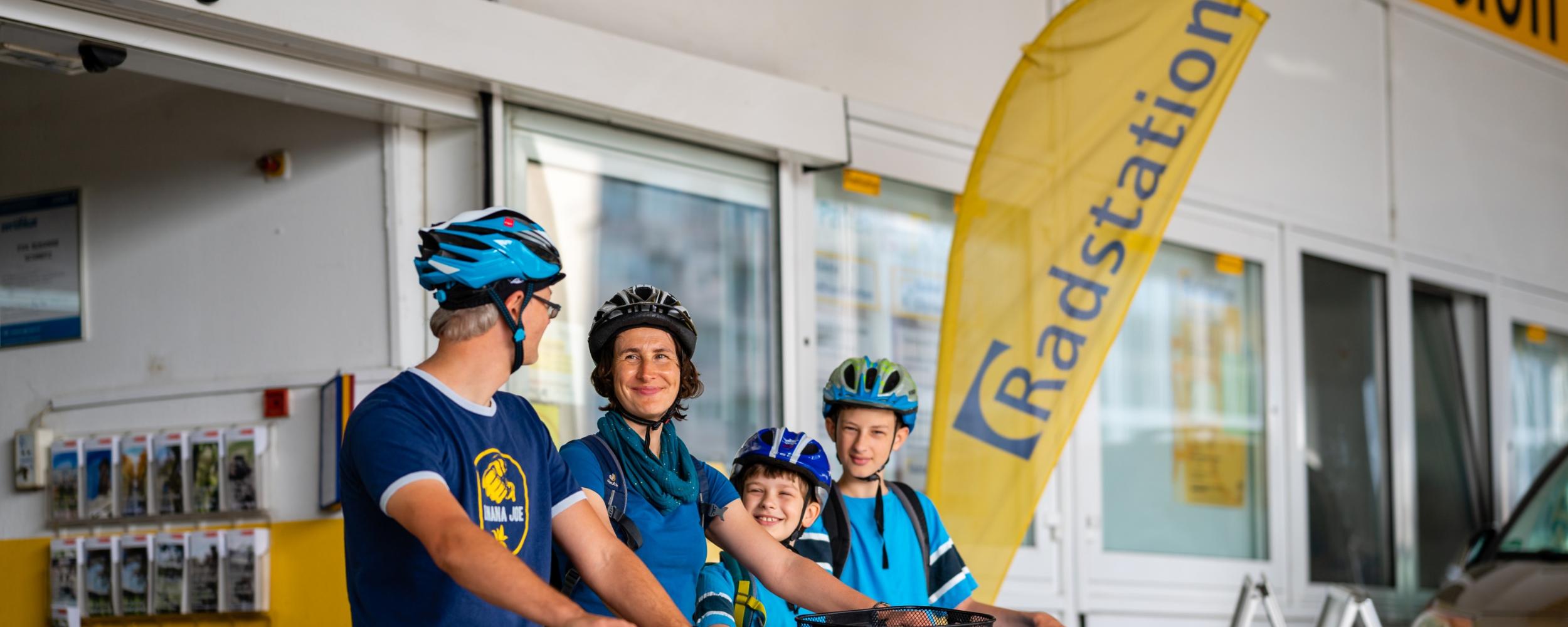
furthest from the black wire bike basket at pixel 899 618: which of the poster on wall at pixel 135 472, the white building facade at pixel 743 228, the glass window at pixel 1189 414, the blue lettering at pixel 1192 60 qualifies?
the glass window at pixel 1189 414

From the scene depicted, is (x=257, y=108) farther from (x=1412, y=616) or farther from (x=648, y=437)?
(x=1412, y=616)

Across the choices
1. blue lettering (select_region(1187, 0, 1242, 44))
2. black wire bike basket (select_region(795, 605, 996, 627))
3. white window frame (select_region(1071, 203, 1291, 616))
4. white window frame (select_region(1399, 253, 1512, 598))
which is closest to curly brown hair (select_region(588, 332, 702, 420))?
black wire bike basket (select_region(795, 605, 996, 627))

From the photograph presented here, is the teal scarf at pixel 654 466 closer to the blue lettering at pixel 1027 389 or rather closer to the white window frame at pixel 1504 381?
the blue lettering at pixel 1027 389

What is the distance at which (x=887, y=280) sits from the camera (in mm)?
7113

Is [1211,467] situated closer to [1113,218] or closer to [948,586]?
[1113,218]

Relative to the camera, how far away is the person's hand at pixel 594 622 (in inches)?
89.4

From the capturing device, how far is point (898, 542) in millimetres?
4121

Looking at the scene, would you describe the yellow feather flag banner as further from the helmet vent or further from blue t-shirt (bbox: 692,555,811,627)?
blue t-shirt (bbox: 692,555,811,627)

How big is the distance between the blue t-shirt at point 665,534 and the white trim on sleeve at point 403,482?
75 cm

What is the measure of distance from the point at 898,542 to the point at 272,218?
275 cm

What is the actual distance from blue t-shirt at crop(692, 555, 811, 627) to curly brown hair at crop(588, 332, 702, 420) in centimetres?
35

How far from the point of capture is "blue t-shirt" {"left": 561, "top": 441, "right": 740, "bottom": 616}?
322 centimetres

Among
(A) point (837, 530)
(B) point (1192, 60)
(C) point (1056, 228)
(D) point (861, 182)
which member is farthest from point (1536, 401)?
(A) point (837, 530)

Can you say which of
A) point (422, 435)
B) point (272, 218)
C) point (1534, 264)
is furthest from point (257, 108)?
point (1534, 264)
